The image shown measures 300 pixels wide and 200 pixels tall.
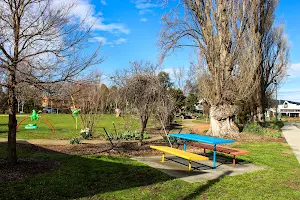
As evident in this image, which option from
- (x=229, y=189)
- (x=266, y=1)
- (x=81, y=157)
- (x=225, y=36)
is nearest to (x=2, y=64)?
(x=81, y=157)

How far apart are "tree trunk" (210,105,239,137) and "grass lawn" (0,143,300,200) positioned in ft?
27.3

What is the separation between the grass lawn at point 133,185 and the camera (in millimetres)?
4613

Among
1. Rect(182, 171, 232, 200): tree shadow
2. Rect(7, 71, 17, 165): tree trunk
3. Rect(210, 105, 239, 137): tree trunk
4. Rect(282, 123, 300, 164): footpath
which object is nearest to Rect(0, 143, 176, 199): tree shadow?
Rect(182, 171, 232, 200): tree shadow

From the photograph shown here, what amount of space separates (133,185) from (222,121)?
37.6 feet

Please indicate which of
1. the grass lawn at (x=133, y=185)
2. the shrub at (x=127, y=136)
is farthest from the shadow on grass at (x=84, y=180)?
the shrub at (x=127, y=136)

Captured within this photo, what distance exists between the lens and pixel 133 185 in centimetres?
520

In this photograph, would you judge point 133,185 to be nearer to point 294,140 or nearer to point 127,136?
point 127,136

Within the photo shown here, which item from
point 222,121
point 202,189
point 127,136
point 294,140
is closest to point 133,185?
point 202,189

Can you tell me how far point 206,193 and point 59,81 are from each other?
12.0 ft

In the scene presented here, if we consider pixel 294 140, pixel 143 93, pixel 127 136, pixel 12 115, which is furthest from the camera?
pixel 294 140

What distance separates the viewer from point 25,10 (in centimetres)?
568

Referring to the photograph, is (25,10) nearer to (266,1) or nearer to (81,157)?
(81,157)

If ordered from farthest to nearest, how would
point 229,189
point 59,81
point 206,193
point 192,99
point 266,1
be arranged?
1. point 192,99
2. point 266,1
3. point 59,81
4. point 229,189
5. point 206,193

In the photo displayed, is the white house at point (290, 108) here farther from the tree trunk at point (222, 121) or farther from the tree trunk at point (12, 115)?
the tree trunk at point (12, 115)
